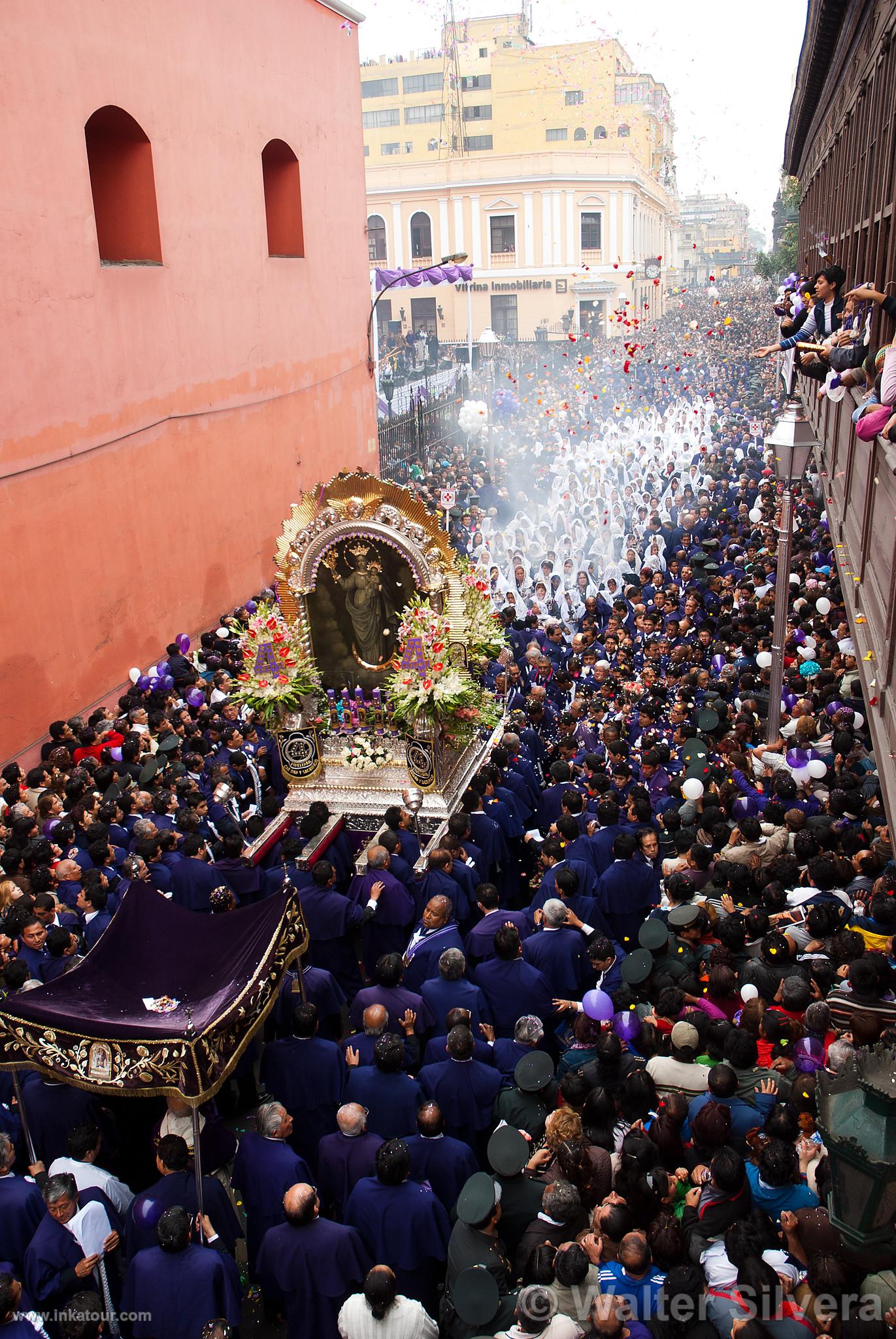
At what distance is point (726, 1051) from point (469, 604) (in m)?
5.59

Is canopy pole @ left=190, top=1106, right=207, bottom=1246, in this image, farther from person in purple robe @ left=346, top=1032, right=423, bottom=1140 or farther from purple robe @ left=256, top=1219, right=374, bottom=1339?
person in purple robe @ left=346, top=1032, right=423, bottom=1140

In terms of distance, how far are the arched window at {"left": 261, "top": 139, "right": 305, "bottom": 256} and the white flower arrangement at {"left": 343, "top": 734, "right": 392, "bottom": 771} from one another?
1168 centimetres

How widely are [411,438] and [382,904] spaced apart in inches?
743

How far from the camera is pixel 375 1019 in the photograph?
232 inches

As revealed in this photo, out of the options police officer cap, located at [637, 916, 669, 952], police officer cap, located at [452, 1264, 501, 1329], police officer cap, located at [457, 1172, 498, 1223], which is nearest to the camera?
police officer cap, located at [452, 1264, 501, 1329]

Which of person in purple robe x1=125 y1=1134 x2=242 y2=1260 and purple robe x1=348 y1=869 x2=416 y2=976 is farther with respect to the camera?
purple robe x1=348 y1=869 x2=416 y2=976

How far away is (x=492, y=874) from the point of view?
935cm

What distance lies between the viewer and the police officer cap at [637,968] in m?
5.96

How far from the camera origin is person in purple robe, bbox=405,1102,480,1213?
5293 millimetres

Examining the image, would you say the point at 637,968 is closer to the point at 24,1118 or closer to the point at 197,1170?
the point at 197,1170

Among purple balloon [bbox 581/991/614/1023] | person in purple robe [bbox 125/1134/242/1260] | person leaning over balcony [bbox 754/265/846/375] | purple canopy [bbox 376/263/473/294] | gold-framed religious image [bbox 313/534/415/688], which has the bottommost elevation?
person in purple robe [bbox 125/1134/242/1260]

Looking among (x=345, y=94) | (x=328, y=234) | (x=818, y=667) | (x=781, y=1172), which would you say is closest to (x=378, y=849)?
(x=781, y=1172)

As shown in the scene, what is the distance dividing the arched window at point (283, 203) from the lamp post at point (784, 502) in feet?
41.0

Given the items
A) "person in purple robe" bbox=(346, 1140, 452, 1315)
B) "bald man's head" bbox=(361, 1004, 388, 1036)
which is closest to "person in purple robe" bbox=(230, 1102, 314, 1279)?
"person in purple robe" bbox=(346, 1140, 452, 1315)
